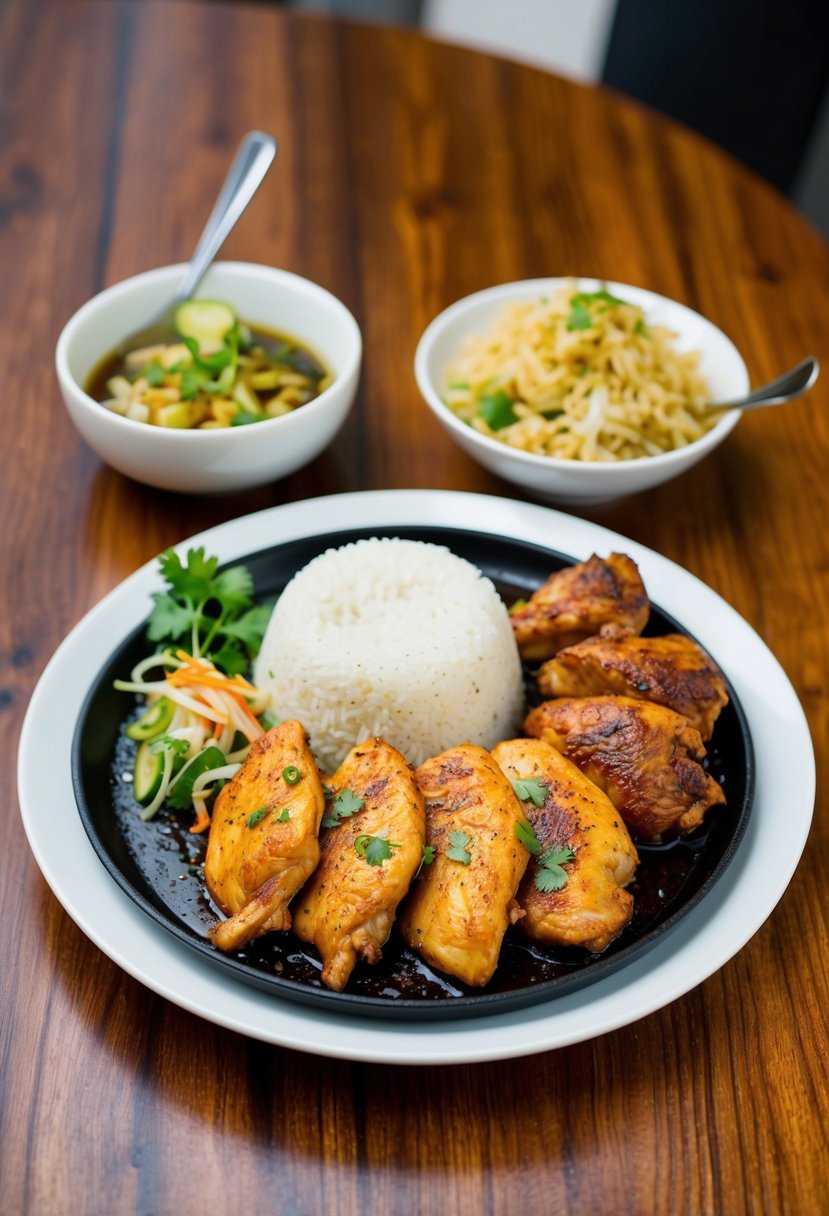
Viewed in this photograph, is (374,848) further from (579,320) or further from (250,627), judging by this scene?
(579,320)

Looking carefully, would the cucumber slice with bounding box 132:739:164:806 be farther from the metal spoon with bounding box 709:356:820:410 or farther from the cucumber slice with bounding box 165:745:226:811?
the metal spoon with bounding box 709:356:820:410

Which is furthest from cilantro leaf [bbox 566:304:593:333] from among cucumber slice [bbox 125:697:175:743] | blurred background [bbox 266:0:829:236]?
blurred background [bbox 266:0:829:236]

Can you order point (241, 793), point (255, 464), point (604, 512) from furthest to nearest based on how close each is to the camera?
point (604, 512) < point (255, 464) < point (241, 793)

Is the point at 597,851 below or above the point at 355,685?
above

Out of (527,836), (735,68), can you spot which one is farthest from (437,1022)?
(735,68)

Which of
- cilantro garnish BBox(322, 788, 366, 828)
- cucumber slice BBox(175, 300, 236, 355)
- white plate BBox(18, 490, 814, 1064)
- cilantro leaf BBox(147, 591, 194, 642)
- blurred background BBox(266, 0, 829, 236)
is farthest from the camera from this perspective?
blurred background BBox(266, 0, 829, 236)

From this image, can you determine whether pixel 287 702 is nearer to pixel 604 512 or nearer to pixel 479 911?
pixel 479 911

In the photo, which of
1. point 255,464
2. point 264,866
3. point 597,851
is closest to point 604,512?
point 255,464
